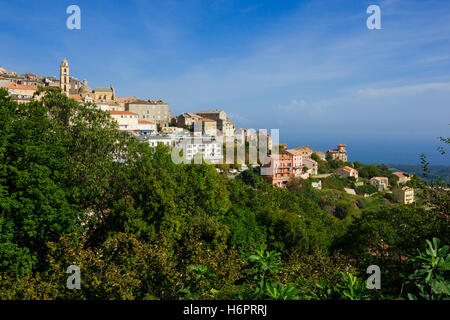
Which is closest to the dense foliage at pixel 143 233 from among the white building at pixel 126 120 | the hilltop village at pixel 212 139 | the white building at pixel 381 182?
the hilltop village at pixel 212 139

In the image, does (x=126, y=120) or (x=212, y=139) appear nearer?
(x=126, y=120)

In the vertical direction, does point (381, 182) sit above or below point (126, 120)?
below

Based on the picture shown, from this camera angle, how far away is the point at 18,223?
938 centimetres

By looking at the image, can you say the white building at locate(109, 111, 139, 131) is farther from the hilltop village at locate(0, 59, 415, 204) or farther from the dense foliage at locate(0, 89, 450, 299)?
the dense foliage at locate(0, 89, 450, 299)

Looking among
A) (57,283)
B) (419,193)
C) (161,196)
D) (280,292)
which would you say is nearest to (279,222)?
(161,196)

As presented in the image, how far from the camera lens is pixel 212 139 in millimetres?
62375

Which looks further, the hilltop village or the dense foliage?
the hilltop village

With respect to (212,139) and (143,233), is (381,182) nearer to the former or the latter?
(212,139)

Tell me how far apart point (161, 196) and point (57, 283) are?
5.38 meters

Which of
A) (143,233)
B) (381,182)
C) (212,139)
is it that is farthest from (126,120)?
(381,182)

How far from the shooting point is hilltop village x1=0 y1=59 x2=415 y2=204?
178ft

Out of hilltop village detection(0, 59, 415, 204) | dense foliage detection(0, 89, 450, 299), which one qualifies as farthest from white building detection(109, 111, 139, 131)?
dense foliage detection(0, 89, 450, 299)

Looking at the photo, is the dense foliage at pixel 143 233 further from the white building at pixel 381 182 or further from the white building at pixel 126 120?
the white building at pixel 381 182
